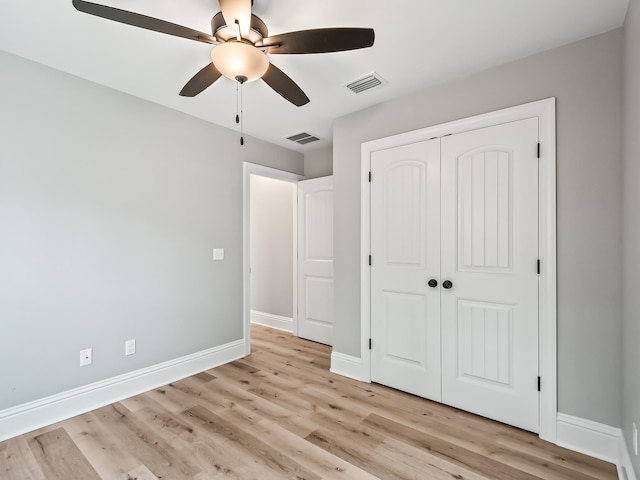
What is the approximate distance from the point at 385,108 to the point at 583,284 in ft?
6.43

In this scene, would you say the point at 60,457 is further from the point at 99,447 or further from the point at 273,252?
the point at 273,252

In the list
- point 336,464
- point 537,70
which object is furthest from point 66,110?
point 537,70

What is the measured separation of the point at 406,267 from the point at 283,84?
169 centimetres

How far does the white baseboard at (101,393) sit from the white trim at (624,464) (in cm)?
306

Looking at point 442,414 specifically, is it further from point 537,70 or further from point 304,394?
point 537,70

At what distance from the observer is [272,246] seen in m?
4.78

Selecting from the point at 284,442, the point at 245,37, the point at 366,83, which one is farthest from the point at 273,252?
the point at 245,37

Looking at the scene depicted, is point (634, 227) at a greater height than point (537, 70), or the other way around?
point (537, 70)

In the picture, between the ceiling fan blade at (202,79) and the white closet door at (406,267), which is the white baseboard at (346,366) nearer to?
the white closet door at (406,267)

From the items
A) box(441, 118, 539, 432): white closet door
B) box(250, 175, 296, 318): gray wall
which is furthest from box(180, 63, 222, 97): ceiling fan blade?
box(250, 175, 296, 318): gray wall

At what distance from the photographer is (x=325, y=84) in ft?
8.14

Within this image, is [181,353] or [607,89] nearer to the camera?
[607,89]

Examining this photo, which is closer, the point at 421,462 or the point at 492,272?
the point at 421,462

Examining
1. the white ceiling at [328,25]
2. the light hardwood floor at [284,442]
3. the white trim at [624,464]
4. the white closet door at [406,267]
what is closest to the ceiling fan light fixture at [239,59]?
the white ceiling at [328,25]
